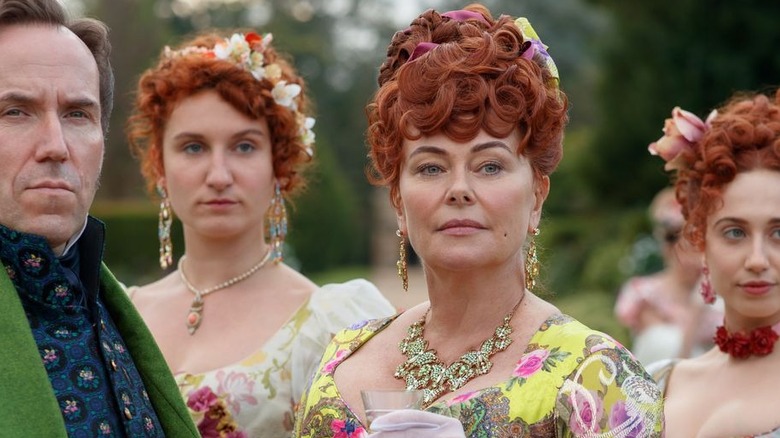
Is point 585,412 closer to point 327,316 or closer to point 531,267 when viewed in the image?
point 531,267

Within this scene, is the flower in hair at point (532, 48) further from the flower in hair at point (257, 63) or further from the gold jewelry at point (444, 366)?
the flower in hair at point (257, 63)

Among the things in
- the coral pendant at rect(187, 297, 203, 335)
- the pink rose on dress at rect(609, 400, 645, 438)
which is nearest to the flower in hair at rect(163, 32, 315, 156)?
the coral pendant at rect(187, 297, 203, 335)

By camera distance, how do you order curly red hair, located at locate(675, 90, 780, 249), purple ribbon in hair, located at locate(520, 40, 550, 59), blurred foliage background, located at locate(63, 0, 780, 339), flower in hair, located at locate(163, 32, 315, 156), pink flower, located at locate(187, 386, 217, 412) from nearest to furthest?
purple ribbon in hair, located at locate(520, 40, 550, 59)
curly red hair, located at locate(675, 90, 780, 249)
pink flower, located at locate(187, 386, 217, 412)
flower in hair, located at locate(163, 32, 315, 156)
blurred foliage background, located at locate(63, 0, 780, 339)

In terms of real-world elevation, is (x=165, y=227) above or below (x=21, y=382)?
above

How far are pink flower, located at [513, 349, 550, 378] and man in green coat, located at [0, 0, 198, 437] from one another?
34.1 inches

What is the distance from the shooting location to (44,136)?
2.78m

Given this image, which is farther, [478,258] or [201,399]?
[201,399]

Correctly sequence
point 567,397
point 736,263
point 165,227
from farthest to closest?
point 165,227 → point 736,263 → point 567,397

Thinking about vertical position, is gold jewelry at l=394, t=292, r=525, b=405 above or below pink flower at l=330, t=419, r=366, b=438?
above

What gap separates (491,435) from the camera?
106 inches

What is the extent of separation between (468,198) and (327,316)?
52.6 inches

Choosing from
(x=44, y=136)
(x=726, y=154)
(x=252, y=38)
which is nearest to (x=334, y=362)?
(x=44, y=136)

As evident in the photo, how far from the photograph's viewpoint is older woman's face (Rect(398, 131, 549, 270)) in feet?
9.40

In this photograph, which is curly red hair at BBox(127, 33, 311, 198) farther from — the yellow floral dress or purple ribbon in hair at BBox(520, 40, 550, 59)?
the yellow floral dress
